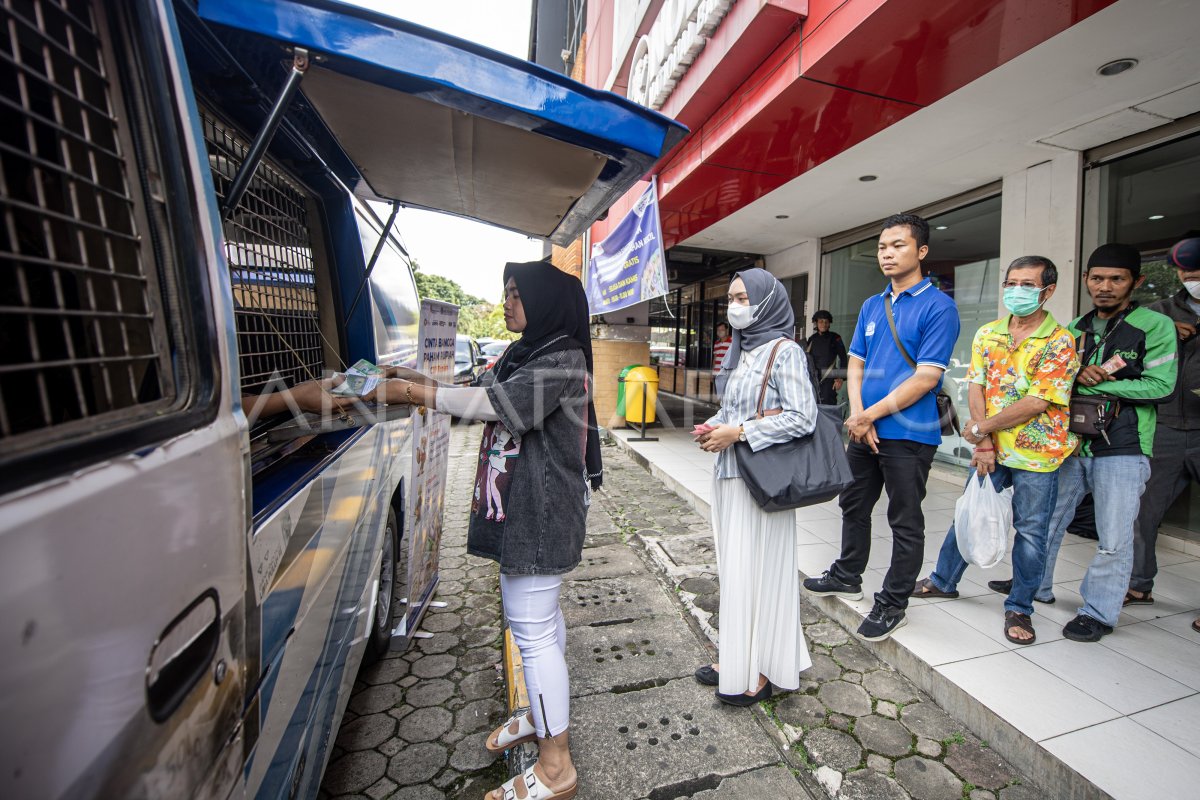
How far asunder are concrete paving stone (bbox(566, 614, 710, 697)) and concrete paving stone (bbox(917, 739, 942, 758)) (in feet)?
3.18

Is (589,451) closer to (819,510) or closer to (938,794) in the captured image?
(938,794)

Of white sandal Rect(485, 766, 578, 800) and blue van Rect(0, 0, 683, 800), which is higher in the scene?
blue van Rect(0, 0, 683, 800)

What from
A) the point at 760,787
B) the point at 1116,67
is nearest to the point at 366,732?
the point at 760,787

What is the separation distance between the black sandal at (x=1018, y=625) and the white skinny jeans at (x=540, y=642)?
7.31 feet

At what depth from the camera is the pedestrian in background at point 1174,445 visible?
9.82ft

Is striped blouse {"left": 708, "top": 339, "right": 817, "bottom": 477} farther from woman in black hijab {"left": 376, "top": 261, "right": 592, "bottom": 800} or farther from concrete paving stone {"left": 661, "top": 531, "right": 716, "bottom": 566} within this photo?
concrete paving stone {"left": 661, "top": 531, "right": 716, "bottom": 566}

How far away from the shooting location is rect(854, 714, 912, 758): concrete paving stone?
2268mm

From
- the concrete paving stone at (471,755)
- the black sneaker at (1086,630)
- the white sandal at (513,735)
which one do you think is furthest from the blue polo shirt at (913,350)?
the concrete paving stone at (471,755)

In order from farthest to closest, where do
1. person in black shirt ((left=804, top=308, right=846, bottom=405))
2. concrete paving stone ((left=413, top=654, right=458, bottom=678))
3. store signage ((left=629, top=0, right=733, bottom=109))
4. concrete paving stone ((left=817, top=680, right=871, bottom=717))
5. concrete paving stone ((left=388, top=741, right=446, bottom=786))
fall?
person in black shirt ((left=804, top=308, right=846, bottom=405)) → store signage ((left=629, top=0, right=733, bottom=109)) → concrete paving stone ((left=413, top=654, right=458, bottom=678)) → concrete paving stone ((left=817, top=680, right=871, bottom=717)) → concrete paving stone ((left=388, top=741, right=446, bottom=786))

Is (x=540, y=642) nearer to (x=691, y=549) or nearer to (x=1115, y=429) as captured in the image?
(x=691, y=549)

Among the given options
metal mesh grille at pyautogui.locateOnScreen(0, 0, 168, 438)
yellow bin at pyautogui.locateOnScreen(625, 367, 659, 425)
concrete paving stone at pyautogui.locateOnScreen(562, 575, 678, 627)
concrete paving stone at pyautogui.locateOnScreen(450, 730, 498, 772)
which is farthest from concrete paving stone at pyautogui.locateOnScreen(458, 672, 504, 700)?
yellow bin at pyautogui.locateOnScreen(625, 367, 659, 425)

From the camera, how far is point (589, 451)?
2.22m

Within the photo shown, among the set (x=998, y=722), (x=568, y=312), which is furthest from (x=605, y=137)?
(x=998, y=722)

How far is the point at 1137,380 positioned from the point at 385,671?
154 inches
